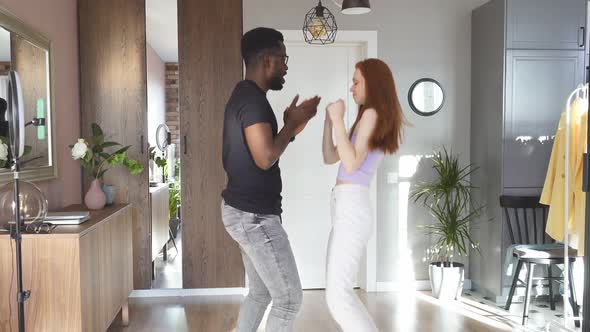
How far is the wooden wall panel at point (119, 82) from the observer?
13.6 ft

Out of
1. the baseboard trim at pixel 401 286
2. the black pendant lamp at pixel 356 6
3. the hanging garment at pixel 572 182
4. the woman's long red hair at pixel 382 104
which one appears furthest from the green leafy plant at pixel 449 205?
the woman's long red hair at pixel 382 104

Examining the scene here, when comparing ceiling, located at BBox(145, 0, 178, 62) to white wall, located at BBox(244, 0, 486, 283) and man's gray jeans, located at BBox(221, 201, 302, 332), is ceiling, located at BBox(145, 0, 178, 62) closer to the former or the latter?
white wall, located at BBox(244, 0, 486, 283)

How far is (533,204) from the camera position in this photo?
3951mm

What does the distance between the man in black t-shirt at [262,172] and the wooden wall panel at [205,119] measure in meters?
2.10

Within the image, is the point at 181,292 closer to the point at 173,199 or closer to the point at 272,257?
the point at 173,199

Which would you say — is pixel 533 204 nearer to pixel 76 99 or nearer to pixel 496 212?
pixel 496 212

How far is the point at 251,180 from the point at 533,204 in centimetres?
270

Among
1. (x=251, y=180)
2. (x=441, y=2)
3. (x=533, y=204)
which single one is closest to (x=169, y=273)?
(x=251, y=180)

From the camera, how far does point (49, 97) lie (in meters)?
3.37

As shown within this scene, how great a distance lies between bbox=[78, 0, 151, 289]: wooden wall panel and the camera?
414cm

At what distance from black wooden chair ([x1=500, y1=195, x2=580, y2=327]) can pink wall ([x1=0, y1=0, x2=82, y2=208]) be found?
3170 mm

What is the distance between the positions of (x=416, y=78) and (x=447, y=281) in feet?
5.46

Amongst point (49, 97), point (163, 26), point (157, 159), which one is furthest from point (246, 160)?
point (163, 26)

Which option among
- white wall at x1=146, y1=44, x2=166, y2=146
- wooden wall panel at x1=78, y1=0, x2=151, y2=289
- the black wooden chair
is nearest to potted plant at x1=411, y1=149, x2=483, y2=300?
the black wooden chair
